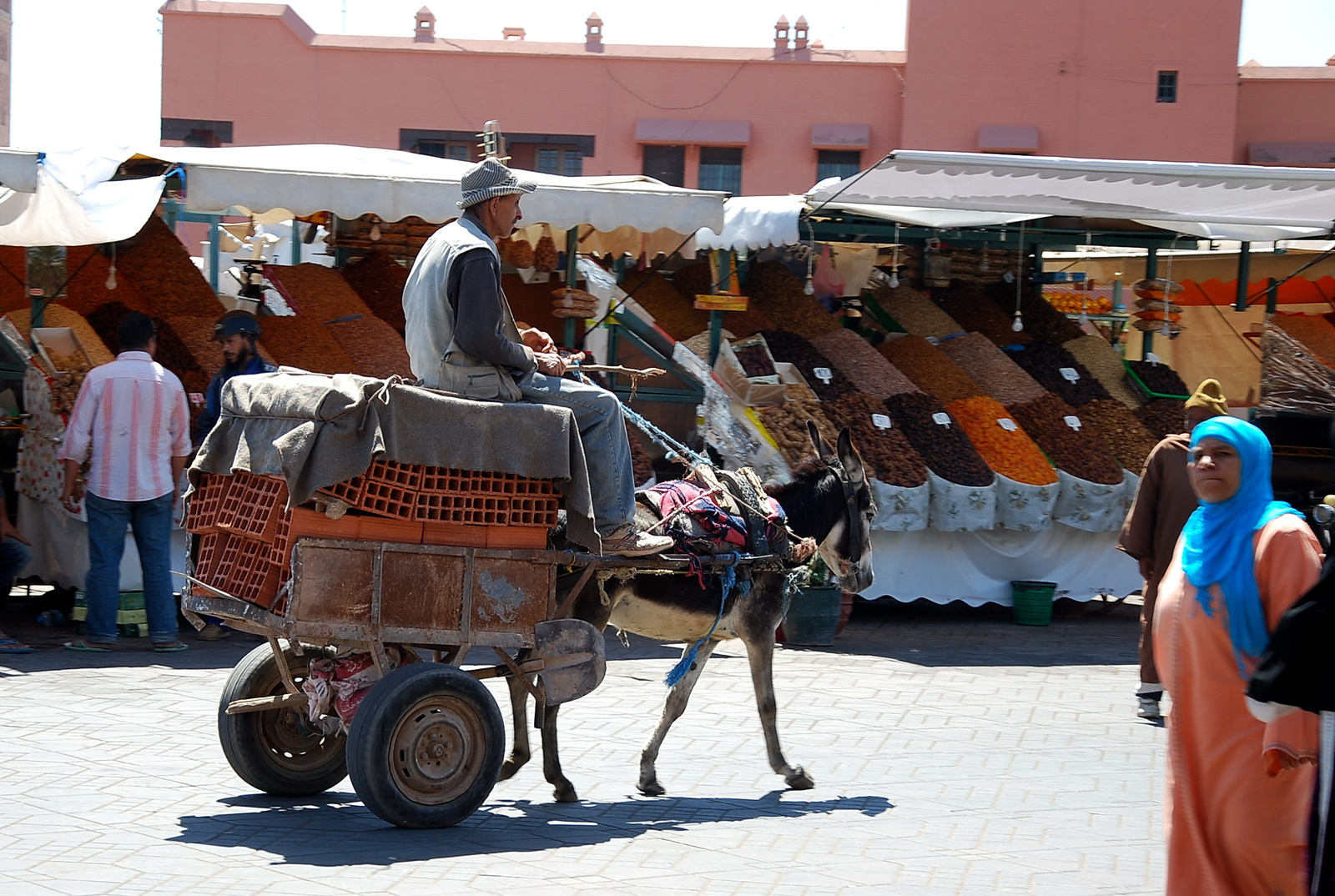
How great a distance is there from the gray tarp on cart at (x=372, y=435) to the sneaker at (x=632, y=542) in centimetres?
8

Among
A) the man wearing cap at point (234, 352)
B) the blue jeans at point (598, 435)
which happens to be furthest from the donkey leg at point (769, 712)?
the man wearing cap at point (234, 352)

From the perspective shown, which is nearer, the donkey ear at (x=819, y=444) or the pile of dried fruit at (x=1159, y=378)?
the donkey ear at (x=819, y=444)

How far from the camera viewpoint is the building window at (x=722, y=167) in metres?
23.8

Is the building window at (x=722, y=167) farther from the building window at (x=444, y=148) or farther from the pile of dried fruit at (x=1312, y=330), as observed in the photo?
the pile of dried fruit at (x=1312, y=330)

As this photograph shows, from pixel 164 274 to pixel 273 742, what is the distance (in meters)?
5.64

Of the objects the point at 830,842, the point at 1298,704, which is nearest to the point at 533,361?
the point at 830,842

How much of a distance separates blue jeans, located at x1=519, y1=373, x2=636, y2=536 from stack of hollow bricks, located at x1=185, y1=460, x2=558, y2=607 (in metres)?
0.18

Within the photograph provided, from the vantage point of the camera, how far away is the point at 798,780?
19.9 ft

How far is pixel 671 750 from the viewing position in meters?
6.77

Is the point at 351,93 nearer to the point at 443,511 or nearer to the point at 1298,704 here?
the point at 443,511

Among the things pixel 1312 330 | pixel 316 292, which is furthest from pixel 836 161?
pixel 316 292

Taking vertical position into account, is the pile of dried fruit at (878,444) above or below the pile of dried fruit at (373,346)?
below

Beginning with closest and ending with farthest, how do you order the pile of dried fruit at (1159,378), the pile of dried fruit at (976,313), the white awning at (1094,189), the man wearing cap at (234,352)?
the man wearing cap at (234,352) < the white awning at (1094,189) < the pile of dried fruit at (1159,378) < the pile of dried fruit at (976,313)

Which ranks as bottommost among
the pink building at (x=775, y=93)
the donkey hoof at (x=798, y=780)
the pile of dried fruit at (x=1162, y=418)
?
the donkey hoof at (x=798, y=780)
